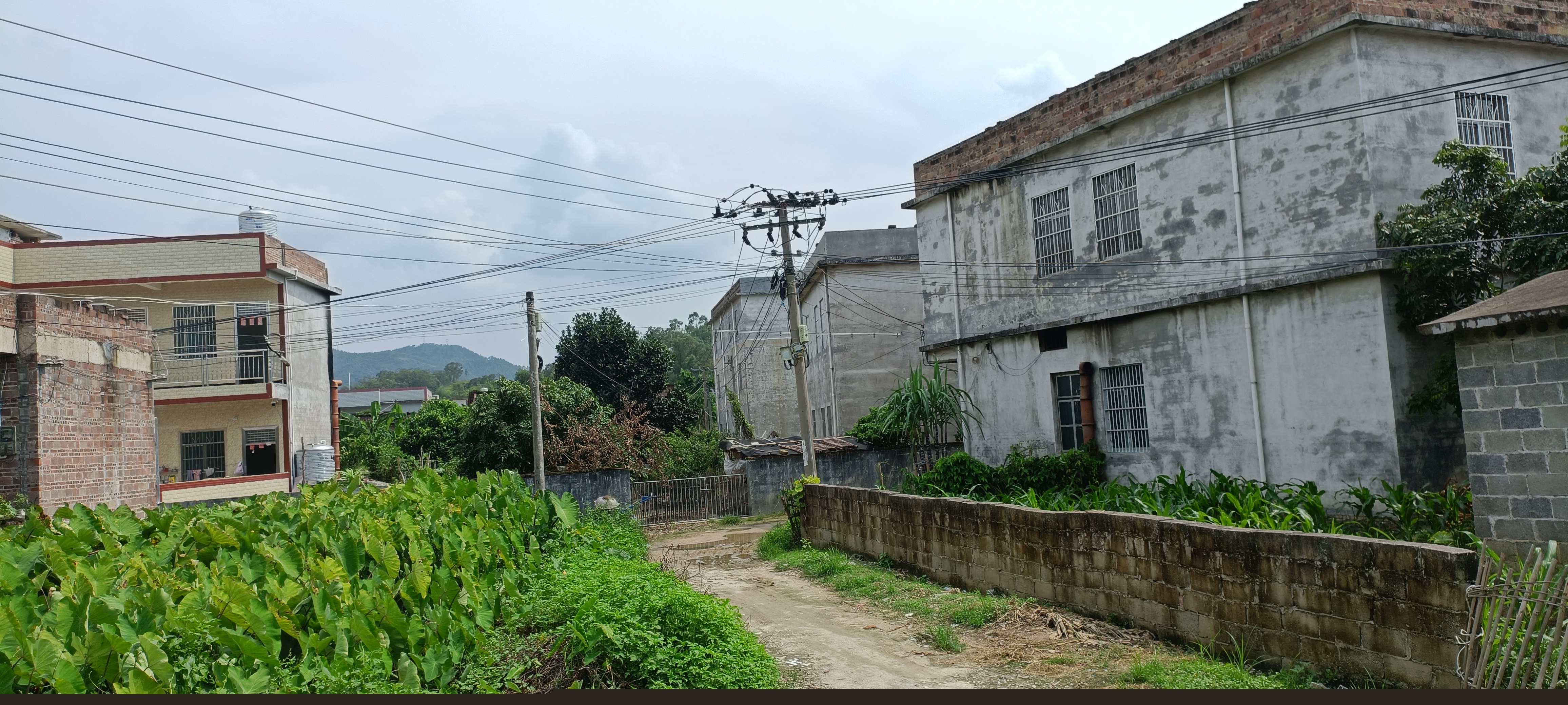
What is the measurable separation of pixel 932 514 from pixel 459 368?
149298 millimetres

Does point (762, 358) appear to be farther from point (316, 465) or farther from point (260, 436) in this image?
point (260, 436)

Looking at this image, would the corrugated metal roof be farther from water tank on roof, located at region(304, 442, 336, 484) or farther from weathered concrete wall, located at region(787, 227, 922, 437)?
water tank on roof, located at region(304, 442, 336, 484)

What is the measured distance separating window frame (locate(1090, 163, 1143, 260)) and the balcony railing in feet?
65.0

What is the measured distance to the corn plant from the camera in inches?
194

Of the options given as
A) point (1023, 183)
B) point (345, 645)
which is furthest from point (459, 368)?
point (345, 645)

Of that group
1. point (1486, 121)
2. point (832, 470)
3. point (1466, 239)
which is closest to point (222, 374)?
point (832, 470)

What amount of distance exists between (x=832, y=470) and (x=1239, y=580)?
54.8 ft

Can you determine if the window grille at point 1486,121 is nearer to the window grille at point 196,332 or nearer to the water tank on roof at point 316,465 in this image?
the water tank on roof at point 316,465

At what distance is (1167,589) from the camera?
8445mm

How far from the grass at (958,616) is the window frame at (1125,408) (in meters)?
4.95

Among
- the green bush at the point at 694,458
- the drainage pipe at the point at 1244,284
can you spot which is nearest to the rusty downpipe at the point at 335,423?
the green bush at the point at 694,458

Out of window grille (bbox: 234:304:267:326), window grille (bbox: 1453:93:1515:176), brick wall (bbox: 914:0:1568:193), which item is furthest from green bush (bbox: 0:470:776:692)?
window grille (bbox: 234:304:267:326)

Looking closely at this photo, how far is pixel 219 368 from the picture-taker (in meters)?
25.0

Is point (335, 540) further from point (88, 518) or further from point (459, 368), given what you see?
point (459, 368)
